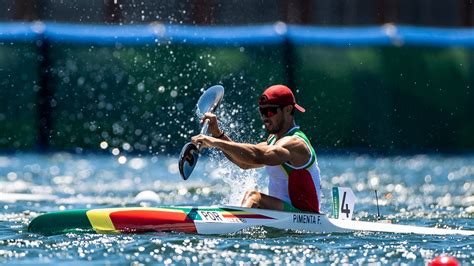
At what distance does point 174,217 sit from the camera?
30.5 ft

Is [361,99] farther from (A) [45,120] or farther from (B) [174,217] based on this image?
(B) [174,217]

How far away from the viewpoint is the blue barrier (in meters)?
19.4

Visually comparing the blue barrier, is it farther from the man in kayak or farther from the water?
the man in kayak

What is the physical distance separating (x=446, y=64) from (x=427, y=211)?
8.02 m

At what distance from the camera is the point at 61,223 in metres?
9.23

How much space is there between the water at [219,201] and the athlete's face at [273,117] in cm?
88

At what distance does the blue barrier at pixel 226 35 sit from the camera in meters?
19.4

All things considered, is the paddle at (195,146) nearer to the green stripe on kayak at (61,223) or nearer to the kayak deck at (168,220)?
the kayak deck at (168,220)

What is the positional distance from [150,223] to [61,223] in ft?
2.40

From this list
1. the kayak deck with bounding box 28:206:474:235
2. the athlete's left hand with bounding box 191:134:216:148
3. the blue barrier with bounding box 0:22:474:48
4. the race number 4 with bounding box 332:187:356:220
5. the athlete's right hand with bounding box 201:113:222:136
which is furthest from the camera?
the blue barrier with bounding box 0:22:474:48

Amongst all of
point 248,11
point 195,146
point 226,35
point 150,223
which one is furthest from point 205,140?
point 248,11

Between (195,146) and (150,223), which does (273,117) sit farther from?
(150,223)

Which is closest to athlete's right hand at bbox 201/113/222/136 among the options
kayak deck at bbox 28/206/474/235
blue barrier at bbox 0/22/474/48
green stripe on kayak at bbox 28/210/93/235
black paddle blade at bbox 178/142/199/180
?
black paddle blade at bbox 178/142/199/180

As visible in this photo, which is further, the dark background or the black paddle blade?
the dark background
